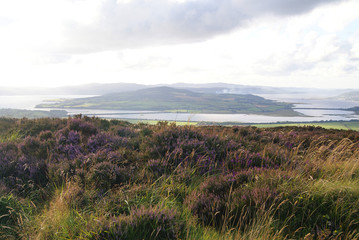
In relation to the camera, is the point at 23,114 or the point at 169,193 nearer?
the point at 169,193

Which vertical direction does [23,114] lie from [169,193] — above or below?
above

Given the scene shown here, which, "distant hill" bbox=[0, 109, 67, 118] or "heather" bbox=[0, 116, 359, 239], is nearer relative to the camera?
"heather" bbox=[0, 116, 359, 239]

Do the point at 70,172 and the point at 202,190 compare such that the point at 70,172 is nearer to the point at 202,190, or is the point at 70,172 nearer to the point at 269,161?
the point at 202,190

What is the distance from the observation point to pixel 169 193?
4383 millimetres

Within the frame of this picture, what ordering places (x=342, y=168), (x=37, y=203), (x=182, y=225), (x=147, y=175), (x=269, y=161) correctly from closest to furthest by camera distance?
(x=182, y=225) → (x=37, y=203) → (x=147, y=175) → (x=342, y=168) → (x=269, y=161)

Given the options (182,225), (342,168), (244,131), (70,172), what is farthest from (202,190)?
(244,131)

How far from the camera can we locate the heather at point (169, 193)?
320cm

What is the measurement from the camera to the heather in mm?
3199

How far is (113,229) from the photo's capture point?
2.91 metres

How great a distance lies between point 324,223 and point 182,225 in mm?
2129

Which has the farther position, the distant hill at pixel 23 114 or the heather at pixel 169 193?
the distant hill at pixel 23 114

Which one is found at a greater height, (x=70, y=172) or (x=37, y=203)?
(x=70, y=172)

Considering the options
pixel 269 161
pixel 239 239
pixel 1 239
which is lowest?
pixel 1 239

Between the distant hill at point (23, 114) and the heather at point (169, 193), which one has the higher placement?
the distant hill at point (23, 114)
